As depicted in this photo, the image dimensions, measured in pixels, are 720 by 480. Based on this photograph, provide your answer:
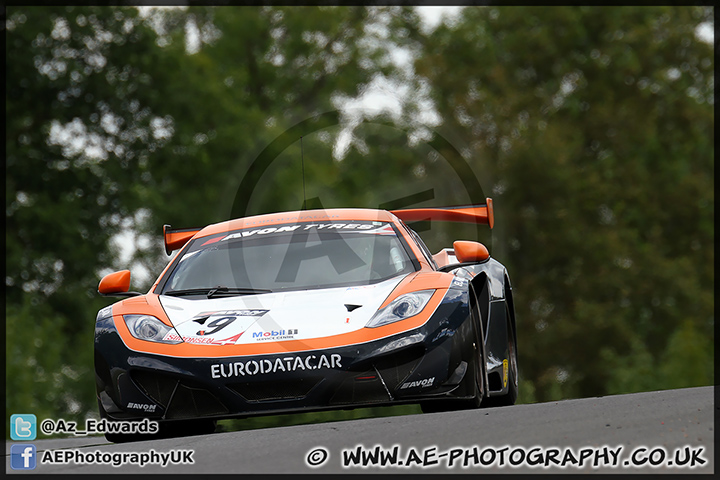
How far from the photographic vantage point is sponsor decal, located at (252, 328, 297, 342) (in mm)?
6723

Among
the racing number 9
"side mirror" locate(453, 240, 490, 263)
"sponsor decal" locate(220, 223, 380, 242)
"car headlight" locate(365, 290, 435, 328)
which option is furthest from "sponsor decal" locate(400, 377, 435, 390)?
"sponsor decal" locate(220, 223, 380, 242)

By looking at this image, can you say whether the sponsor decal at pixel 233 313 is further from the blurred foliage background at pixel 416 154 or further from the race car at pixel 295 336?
the blurred foliage background at pixel 416 154

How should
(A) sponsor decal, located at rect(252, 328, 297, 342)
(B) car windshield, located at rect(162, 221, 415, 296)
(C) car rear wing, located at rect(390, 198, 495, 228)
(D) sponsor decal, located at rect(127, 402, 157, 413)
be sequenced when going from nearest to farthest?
1. (A) sponsor decal, located at rect(252, 328, 297, 342)
2. (D) sponsor decal, located at rect(127, 402, 157, 413)
3. (B) car windshield, located at rect(162, 221, 415, 296)
4. (C) car rear wing, located at rect(390, 198, 495, 228)

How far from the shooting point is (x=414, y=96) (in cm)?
3912

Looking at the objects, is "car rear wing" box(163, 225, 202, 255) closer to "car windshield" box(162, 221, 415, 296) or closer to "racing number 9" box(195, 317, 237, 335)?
"car windshield" box(162, 221, 415, 296)

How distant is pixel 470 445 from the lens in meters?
5.36

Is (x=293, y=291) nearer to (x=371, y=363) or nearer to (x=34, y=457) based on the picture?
(x=371, y=363)

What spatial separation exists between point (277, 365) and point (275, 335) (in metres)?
0.23

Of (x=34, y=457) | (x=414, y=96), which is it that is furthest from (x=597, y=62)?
(x=34, y=457)

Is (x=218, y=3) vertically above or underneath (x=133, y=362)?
above

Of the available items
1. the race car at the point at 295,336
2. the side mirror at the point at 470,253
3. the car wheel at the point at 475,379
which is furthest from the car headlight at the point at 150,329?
the side mirror at the point at 470,253

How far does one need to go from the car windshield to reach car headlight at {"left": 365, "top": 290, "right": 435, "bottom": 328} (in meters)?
0.55

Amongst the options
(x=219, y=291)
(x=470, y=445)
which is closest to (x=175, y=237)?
(x=219, y=291)

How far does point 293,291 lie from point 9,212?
22897 millimetres
